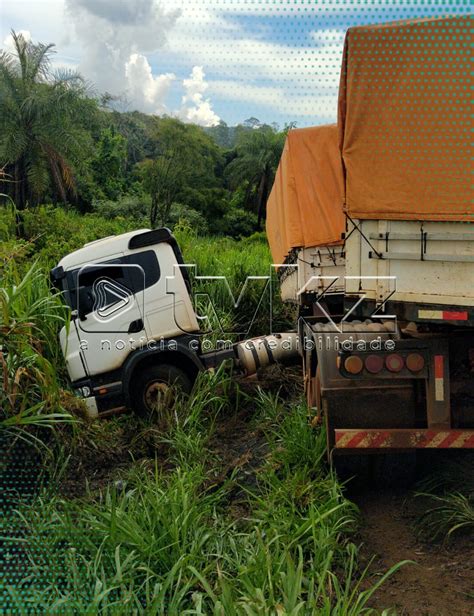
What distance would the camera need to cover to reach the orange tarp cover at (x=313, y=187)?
7176 millimetres

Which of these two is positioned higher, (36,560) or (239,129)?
(239,129)

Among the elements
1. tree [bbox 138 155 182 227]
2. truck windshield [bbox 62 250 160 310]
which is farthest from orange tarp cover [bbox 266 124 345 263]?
tree [bbox 138 155 182 227]

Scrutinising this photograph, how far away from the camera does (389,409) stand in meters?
4.67

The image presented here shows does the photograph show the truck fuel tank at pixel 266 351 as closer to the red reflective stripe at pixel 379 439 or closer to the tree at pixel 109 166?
the red reflective stripe at pixel 379 439

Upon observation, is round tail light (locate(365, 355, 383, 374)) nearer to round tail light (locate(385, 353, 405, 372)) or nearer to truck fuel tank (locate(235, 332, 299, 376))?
round tail light (locate(385, 353, 405, 372))

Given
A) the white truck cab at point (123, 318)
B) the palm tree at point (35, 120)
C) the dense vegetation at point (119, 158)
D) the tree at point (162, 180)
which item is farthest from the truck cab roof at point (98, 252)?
the tree at point (162, 180)

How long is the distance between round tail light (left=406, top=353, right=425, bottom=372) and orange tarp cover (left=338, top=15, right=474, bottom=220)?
0.98m

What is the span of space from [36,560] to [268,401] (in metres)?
3.76

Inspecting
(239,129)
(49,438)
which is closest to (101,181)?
(239,129)

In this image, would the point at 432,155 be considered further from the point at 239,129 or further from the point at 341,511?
the point at 239,129

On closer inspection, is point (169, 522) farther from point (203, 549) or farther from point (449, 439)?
point (449, 439)

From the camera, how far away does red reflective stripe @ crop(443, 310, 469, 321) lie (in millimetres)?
4270

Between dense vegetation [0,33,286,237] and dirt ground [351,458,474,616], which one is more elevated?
dense vegetation [0,33,286,237]

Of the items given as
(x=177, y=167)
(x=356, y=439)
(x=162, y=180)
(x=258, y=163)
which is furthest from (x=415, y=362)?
(x=258, y=163)
